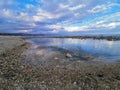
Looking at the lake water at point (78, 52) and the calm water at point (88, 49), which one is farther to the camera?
the calm water at point (88, 49)

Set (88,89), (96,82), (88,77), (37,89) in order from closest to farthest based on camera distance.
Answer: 1. (37,89)
2. (88,89)
3. (96,82)
4. (88,77)

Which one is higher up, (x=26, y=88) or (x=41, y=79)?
(x=26, y=88)

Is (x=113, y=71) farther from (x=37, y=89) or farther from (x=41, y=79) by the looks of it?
(x=37, y=89)

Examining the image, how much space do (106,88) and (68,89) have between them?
339 centimetres

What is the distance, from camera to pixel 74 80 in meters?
13.1

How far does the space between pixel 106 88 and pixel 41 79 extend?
5.17m

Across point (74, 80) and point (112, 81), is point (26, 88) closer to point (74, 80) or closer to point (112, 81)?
point (74, 80)

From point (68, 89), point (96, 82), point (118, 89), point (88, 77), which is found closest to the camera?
point (68, 89)

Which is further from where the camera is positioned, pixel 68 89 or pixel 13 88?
pixel 68 89

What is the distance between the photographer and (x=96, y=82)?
12.6m

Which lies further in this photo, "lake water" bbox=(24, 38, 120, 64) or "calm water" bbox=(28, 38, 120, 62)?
"calm water" bbox=(28, 38, 120, 62)

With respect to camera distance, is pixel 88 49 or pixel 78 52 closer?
pixel 78 52

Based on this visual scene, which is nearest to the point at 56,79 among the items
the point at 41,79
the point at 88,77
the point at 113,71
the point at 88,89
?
the point at 41,79

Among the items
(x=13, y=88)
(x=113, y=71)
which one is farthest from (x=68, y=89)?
(x=113, y=71)
